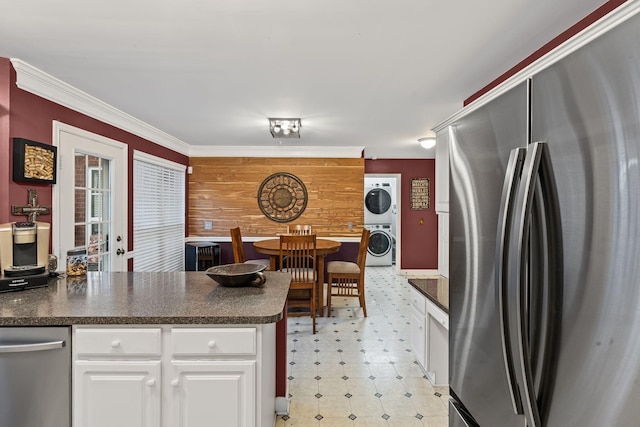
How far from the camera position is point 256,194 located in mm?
5230

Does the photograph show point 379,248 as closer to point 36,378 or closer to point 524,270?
point 36,378

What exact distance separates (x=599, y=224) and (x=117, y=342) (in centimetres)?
172

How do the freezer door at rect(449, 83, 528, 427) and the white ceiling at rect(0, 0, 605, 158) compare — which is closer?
the freezer door at rect(449, 83, 528, 427)

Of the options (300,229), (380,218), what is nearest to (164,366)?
(300,229)

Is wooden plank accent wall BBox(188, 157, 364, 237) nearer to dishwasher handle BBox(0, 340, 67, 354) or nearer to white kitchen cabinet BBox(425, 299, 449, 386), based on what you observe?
white kitchen cabinet BBox(425, 299, 449, 386)

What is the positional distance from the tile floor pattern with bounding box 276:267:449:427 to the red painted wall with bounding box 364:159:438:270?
242cm

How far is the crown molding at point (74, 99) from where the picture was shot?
86.7 inches

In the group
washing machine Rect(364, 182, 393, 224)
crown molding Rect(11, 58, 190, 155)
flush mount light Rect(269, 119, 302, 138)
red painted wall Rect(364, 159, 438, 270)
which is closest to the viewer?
crown molding Rect(11, 58, 190, 155)

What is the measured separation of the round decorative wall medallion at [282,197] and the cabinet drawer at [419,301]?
2827mm

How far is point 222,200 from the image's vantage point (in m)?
5.26

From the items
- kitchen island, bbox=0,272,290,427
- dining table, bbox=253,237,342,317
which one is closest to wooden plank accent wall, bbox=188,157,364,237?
dining table, bbox=253,237,342,317

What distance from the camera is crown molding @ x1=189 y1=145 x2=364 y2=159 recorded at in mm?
5121

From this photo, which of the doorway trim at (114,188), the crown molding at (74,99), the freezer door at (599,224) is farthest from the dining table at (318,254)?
the freezer door at (599,224)

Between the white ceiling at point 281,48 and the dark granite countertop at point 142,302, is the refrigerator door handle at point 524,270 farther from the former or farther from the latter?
the white ceiling at point 281,48
